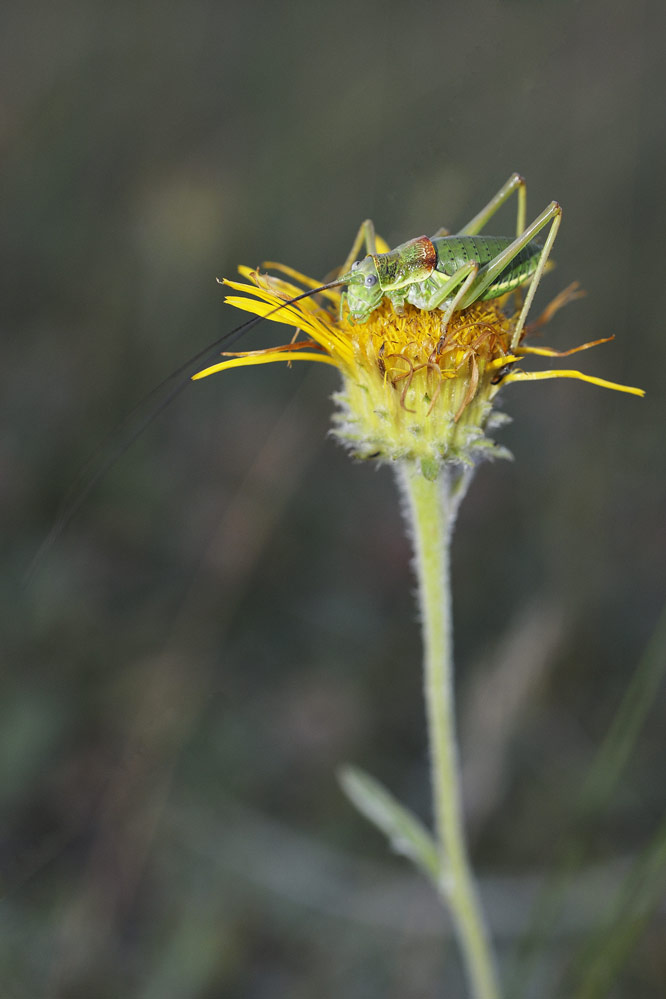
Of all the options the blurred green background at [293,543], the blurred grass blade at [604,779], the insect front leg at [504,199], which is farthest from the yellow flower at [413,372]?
the blurred green background at [293,543]

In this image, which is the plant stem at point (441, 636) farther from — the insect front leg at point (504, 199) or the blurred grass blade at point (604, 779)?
the insect front leg at point (504, 199)

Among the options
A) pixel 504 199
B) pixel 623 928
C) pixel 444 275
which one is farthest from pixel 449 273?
pixel 623 928

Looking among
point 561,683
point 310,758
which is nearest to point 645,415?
point 561,683

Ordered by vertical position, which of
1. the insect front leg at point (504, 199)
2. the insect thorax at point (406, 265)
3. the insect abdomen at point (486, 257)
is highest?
the insect front leg at point (504, 199)

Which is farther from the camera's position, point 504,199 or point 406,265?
point 504,199

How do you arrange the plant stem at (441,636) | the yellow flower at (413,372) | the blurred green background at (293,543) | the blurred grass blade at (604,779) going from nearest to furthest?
the yellow flower at (413,372) < the plant stem at (441,636) < the blurred grass blade at (604,779) < the blurred green background at (293,543)

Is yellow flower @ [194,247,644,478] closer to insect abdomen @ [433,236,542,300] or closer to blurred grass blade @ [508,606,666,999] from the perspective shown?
insect abdomen @ [433,236,542,300]

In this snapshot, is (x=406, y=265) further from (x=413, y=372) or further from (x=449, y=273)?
(x=413, y=372)
